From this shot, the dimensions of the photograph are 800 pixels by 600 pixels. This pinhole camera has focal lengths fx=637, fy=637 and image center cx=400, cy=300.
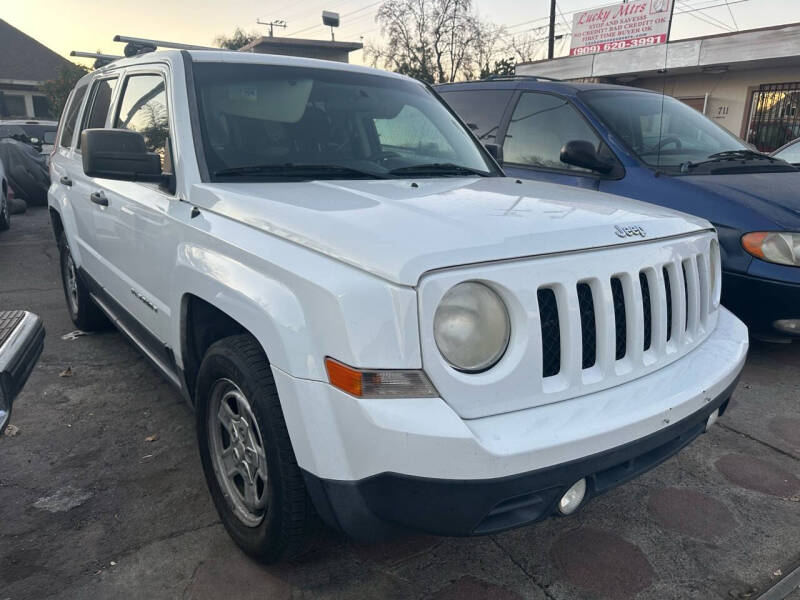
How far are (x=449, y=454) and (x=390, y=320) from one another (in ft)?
1.23

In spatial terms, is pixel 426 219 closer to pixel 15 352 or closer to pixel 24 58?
pixel 15 352

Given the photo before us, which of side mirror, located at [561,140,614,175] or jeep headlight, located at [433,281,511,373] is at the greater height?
side mirror, located at [561,140,614,175]

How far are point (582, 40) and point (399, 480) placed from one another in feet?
81.1

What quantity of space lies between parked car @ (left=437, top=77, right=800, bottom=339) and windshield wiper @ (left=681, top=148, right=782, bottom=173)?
0.01 metres

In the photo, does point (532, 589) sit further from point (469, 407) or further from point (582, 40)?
point (582, 40)

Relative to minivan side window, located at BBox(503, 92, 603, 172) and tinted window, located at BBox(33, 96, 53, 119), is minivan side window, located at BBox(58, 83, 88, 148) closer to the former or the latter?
minivan side window, located at BBox(503, 92, 603, 172)

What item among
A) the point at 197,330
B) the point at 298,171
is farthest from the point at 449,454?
the point at 298,171

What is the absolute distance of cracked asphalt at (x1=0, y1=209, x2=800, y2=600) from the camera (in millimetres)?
2219

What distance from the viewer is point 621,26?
2164 centimetres

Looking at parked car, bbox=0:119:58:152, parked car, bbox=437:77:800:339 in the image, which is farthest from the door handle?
parked car, bbox=0:119:58:152

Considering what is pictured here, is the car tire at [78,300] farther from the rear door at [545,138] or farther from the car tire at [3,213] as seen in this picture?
the car tire at [3,213]

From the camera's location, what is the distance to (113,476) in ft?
9.50

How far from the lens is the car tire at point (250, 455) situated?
76.0 inches

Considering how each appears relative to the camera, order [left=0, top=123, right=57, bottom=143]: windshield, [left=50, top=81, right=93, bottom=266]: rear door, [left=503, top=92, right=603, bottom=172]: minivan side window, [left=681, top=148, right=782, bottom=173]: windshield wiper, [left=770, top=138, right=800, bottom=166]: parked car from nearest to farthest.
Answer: [left=50, top=81, right=93, bottom=266]: rear door → [left=681, top=148, right=782, bottom=173]: windshield wiper → [left=503, top=92, right=603, bottom=172]: minivan side window → [left=770, top=138, right=800, bottom=166]: parked car → [left=0, top=123, right=57, bottom=143]: windshield
